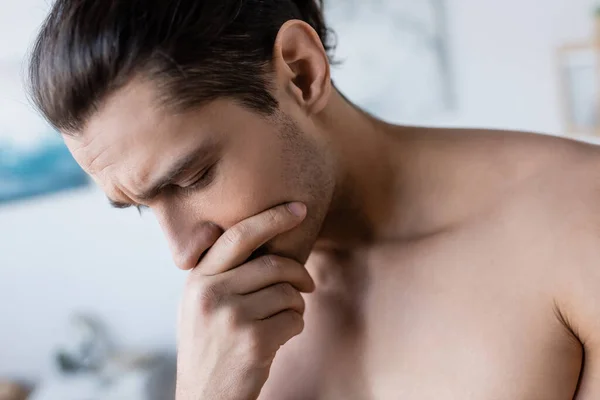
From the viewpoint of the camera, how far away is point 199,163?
2.40 feet

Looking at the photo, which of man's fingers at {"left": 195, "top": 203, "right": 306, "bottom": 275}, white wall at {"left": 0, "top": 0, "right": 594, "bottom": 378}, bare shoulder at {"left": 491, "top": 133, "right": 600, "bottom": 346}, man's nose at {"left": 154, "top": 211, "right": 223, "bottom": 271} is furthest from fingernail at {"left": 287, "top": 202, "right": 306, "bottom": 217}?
white wall at {"left": 0, "top": 0, "right": 594, "bottom": 378}

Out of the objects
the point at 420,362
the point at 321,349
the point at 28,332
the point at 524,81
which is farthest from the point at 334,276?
the point at 28,332

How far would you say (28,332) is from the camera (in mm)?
2490

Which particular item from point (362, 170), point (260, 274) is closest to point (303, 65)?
point (362, 170)

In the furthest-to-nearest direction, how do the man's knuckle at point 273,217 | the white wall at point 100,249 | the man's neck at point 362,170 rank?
the white wall at point 100,249 → the man's neck at point 362,170 → the man's knuckle at point 273,217

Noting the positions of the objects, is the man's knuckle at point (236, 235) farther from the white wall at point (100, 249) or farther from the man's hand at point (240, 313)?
the white wall at point (100, 249)

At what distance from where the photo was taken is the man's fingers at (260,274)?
0.84 metres

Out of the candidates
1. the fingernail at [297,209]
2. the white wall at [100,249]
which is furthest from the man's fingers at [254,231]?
the white wall at [100,249]

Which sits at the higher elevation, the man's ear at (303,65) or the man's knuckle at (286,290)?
the man's ear at (303,65)

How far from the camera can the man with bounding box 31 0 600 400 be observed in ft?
2.30

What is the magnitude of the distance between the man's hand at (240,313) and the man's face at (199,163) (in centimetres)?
3

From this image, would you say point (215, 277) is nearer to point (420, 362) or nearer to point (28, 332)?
point (420, 362)

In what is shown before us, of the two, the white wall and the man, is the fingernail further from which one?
the white wall

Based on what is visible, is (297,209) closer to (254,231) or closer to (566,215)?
(254,231)
